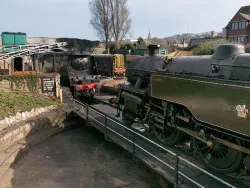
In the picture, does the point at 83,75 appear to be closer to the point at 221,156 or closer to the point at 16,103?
the point at 16,103

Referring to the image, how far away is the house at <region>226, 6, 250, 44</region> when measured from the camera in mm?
34000

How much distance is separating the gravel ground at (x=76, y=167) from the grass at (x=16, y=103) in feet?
5.46

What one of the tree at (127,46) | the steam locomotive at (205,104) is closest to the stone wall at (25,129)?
the steam locomotive at (205,104)

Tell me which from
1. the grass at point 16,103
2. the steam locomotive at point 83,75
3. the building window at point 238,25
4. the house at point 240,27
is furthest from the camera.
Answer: the building window at point 238,25

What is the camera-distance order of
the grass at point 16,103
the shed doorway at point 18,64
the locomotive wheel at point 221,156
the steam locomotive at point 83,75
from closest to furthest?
the locomotive wheel at point 221,156 → the grass at point 16,103 → the steam locomotive at point 83,75 → the shed doorway at point 18,64

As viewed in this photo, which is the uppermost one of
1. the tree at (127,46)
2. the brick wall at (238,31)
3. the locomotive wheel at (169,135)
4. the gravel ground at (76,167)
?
the brick wall at (238,31)

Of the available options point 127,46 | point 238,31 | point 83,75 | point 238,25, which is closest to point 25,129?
point 83,75

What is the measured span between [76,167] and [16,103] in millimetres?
4132

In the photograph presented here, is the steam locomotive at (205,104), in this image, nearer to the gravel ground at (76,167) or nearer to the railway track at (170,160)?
the railway track at (170,160)

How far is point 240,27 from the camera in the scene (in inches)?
1375

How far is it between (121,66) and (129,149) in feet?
58.7

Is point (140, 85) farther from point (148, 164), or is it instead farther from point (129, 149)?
point (148, 164)

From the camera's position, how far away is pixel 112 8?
39.0m

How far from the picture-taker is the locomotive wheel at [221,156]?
4.87 m
